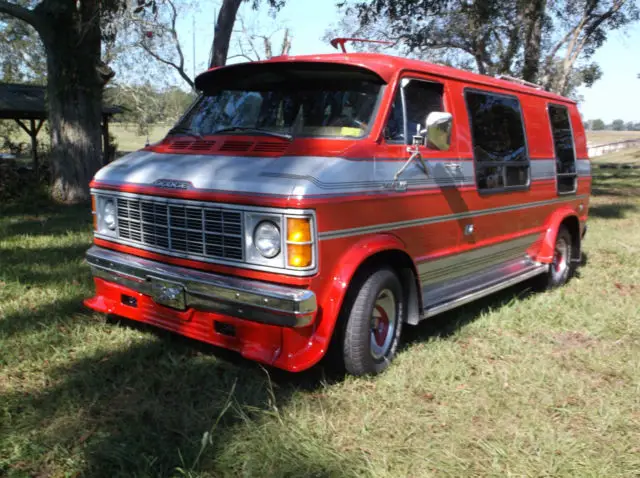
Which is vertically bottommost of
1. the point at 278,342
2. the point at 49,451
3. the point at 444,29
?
the point at 49,451

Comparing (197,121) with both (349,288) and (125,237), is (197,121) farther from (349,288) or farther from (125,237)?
(349,288)

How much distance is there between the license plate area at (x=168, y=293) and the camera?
367 centimetres

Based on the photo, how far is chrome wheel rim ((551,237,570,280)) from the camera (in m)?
6.55

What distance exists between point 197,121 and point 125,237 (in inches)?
46.2

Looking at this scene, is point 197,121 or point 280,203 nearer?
point 280,203

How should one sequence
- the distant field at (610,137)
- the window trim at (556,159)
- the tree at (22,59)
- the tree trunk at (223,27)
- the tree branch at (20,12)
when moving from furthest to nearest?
the distant field at (610,137) → the tree at (22,59) → the tree trunk at (223,27) → the tree branch at (20,12) → the window trim at (556,159)

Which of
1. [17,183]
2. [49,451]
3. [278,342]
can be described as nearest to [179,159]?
[278,342]

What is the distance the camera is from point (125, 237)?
4.19m

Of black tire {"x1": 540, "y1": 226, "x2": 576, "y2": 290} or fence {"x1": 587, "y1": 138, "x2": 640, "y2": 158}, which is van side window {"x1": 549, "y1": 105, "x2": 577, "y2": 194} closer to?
black tire {"x1": 540, "y1": 226, "x2": 576, "y2": 290}

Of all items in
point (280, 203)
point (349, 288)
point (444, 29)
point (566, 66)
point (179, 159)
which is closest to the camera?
point (280, 203)

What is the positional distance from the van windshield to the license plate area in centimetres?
126

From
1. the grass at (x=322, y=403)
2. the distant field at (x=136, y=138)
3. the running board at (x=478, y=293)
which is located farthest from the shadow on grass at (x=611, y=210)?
the distant field at (x=136, y=138)

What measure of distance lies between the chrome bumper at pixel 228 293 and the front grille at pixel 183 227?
0.15 m

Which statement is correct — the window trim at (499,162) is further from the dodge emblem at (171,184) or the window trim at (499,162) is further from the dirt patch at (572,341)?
the dodge emblem at (171,184)
